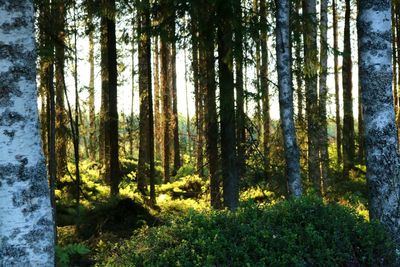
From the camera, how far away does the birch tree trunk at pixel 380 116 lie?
5535 mm

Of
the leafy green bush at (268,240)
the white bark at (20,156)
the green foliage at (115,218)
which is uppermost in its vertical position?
the white bark at (20,156)

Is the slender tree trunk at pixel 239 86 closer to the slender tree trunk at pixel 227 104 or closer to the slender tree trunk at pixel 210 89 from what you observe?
the slender tree trunk at pixel 227 104

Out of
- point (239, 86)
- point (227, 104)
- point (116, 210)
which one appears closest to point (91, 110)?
point (116, 210)

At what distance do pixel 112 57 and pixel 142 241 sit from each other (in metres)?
9.46

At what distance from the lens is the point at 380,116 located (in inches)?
219

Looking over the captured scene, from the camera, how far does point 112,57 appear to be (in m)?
13.4

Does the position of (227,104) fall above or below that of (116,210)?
above

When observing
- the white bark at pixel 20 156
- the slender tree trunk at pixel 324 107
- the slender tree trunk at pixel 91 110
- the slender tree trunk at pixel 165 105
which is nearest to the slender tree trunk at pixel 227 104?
the slender tree trunk at pixel 324 107

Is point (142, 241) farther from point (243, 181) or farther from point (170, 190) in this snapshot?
point (170, 190)

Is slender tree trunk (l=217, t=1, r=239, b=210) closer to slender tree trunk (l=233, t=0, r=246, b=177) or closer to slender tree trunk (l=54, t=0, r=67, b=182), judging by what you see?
slender tree trunk (l=233, t=0, r=246, b=177)

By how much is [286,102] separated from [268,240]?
4515 mm

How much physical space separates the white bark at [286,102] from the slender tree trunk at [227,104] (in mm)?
1079

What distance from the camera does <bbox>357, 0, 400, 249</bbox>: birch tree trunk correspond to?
18.2 feet

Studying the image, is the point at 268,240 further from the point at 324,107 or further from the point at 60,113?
the point at 60,113
